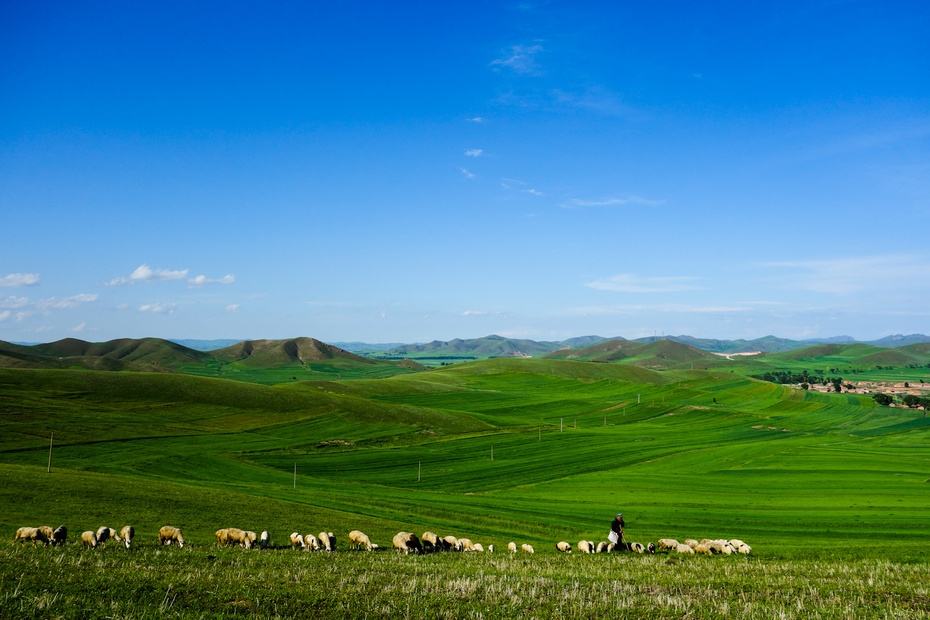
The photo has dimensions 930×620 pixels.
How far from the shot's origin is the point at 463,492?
76.4 metres

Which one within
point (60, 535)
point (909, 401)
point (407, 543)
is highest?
point (60, 535)

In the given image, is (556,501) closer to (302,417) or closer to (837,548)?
(837,548)

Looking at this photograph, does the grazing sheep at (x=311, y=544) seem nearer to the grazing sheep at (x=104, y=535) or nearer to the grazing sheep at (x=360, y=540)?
the grazing sheep at (x=360, y=540)

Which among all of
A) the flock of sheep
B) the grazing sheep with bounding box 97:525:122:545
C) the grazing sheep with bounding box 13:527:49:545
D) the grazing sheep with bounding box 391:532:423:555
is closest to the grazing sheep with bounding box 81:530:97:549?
the flock of sheep

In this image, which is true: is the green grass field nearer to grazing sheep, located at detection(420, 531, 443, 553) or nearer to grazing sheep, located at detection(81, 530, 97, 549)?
grazing sheep, located at detection(81, 530, 97, 549)

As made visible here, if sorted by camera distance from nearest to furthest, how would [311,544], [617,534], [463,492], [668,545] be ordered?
1. [311,544]
2. [617,534]
3. [668,545]
4. [463,492]

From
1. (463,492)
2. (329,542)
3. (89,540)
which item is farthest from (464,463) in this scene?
(89,540)

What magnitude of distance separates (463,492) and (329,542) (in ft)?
165

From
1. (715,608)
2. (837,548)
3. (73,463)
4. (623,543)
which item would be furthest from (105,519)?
(837,548)

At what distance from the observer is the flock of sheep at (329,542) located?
85.4 feet

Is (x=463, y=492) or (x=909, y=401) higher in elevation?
(x=909, y=401)

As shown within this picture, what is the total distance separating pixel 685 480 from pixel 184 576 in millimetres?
74626

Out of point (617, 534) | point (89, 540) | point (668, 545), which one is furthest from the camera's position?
point (668, 545)

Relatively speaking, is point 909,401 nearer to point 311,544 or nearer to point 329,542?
point 329,542
